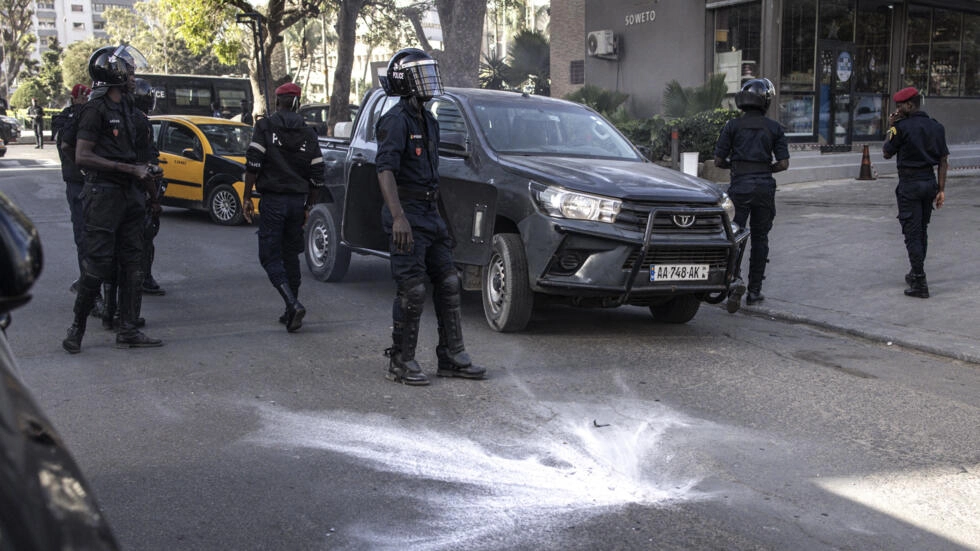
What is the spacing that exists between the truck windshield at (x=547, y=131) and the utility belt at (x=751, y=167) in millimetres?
953

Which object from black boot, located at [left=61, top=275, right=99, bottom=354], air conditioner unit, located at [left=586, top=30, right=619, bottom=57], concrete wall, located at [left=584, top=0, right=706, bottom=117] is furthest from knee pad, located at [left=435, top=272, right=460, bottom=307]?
air conditioner unit, located at [left=586, top=30, right=619, bottom=57]

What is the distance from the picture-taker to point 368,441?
15.7 feet

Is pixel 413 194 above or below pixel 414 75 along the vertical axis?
below

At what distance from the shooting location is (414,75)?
18.8 ft

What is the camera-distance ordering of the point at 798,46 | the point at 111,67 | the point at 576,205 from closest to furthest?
the point at 111,67
the point at 576,205
the point at 798,46

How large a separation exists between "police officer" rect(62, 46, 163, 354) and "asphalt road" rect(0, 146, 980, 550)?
1.87 feet

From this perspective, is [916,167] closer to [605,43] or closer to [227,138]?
[227,138]

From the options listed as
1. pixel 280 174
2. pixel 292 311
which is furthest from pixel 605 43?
pixel 292 311

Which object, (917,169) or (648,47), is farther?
(648,47)

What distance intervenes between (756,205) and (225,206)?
8793 millimetres

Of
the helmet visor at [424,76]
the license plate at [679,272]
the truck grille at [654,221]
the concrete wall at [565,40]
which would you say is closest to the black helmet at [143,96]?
the helmet visor at [424,76]

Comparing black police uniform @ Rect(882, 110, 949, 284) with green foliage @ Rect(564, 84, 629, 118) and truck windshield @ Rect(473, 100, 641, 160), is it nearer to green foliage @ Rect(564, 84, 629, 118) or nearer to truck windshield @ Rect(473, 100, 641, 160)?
truck windshield @ Rect(473, 100, 641, 160)

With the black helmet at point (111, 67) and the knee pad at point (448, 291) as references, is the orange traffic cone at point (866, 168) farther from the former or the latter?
the black helmet at point (111, 67)

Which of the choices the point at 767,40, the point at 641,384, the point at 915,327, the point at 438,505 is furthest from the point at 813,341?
the point at 767,40
